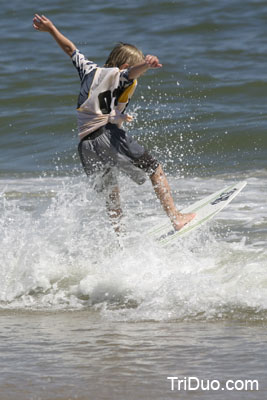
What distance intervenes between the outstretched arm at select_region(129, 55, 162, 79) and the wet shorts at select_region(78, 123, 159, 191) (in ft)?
1.65

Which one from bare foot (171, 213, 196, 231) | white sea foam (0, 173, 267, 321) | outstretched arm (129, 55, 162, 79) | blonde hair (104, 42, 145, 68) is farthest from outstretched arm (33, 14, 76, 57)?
bare foot (171, 213, 196, 231)

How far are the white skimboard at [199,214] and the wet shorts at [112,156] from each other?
0.59 metres

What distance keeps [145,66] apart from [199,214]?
1.71m

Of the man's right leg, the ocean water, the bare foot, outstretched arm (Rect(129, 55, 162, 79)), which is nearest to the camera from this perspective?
the ocean water

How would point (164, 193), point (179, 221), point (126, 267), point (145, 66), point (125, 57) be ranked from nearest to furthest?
point (145, 66) → point (126, 267) → point (125, 57) → point (164, 193) → point (179, 221)

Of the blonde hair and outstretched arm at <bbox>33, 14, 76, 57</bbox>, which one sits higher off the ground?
outstretched arm at <bbox>33, 14, 76, 57</bbox>

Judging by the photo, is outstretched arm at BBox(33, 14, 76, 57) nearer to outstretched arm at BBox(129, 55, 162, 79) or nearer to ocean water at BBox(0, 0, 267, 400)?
outstretched arm at BBox(129, 55, 162, 79)

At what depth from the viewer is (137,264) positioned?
17.8 ft

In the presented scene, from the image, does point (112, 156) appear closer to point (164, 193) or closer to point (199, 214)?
point (164, 193)

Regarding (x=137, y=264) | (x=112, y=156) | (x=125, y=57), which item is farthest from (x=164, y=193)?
(x=125, y=57)

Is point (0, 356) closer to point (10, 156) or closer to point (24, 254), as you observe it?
point (24, 254)

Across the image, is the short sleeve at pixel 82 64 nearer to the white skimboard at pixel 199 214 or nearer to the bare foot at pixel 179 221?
the bare foot at pixel 179 221

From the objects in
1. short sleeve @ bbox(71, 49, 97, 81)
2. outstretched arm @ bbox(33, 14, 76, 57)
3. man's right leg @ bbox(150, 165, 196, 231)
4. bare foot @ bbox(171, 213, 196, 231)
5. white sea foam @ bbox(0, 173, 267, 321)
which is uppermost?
outstretched arm @ bbox(33, 14, 76, 57)

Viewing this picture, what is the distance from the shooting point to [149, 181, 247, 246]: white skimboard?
5949mm
